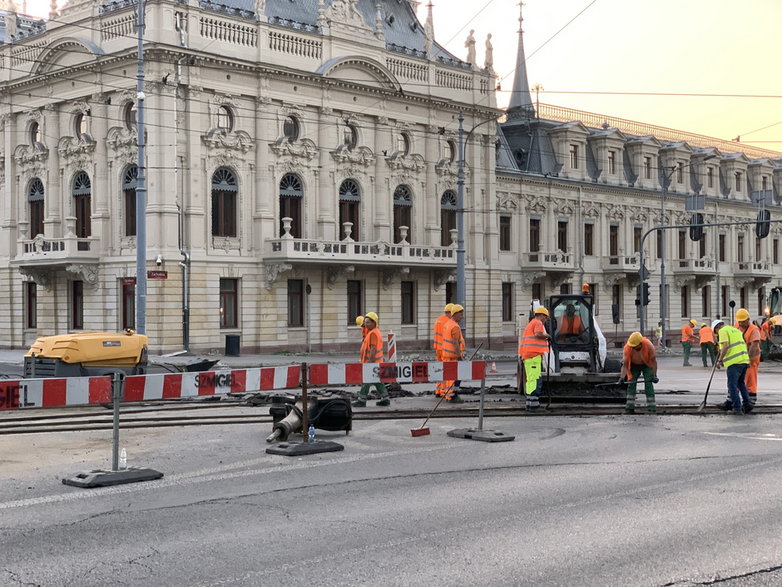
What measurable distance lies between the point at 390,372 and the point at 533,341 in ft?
11.8

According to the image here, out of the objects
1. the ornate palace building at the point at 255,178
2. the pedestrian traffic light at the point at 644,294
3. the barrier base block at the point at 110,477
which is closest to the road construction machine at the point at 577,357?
the barrier base block at the point at 110,477

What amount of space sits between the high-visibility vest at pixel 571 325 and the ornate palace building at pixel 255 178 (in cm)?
1667

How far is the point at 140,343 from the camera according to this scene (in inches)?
792

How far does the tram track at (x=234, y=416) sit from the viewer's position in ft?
51.1

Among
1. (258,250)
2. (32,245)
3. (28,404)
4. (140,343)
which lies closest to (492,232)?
(258,250)

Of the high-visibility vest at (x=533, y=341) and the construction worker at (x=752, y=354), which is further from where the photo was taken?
the construction worker at (x=752, y=354)

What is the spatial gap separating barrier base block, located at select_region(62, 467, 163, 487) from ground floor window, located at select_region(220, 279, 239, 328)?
1119 inches

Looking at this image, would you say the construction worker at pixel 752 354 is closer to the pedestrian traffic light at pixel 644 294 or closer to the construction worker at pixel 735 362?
the construction worker at pixel 735 362

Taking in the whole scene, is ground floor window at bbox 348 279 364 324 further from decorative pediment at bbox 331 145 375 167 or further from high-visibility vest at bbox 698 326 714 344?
high-visibility vest at bbox 698 326 714 344

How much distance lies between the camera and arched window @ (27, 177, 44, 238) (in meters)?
42.7

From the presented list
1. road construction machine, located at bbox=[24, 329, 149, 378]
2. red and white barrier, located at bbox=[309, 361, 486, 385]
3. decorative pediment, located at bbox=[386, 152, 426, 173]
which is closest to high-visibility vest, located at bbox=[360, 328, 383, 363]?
red and white barrier, located at bbox=[309, 361, 486, 385]

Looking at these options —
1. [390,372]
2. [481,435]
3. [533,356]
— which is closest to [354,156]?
[533,356]

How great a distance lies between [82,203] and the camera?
41062 mm

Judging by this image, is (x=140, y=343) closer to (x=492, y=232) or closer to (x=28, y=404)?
(x=28, y=404)
